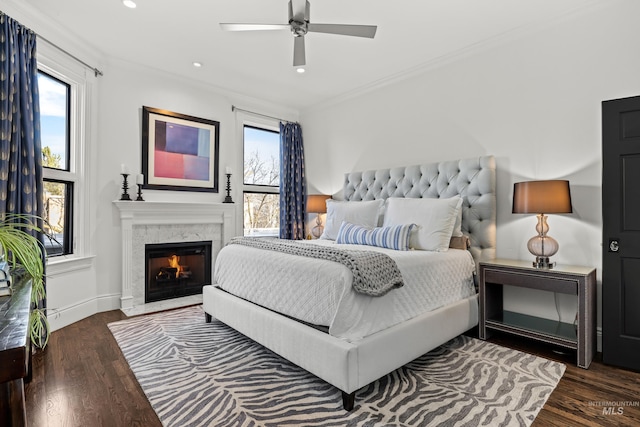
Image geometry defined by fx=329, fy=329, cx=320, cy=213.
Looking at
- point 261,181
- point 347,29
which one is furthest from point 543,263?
point 261,181

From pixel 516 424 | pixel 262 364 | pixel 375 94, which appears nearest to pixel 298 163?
pixel 375 94

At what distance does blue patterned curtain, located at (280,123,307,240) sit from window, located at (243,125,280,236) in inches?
6.7

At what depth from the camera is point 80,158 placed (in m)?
3.48

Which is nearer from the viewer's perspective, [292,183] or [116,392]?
[116,392]

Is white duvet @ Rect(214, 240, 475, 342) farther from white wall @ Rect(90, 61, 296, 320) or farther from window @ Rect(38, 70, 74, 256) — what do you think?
window @ Rect(38, 70, 74, 256)

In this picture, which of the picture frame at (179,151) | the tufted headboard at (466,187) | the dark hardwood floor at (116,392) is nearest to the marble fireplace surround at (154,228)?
the picture frame at (179,151)

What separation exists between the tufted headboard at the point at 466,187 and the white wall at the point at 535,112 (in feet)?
0.43

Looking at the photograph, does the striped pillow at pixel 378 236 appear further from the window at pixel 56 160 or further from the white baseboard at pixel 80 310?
the window at pixel 56 160

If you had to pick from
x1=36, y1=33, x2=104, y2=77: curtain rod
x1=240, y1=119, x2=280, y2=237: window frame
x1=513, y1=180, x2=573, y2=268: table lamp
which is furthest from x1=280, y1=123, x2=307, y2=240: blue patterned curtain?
x1=513, y1=180, x2=573, y2=268: table lamp

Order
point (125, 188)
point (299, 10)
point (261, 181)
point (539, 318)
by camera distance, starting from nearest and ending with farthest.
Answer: point (299, 10)
point (539, 318)
point (125, 188)
point (261, 181)

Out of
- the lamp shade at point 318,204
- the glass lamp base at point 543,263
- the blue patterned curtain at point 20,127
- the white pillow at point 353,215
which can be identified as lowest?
the glass lamp base at point 543,263

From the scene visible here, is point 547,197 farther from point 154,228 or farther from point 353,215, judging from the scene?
point 154,228

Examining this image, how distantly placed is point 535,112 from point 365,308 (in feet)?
8.24

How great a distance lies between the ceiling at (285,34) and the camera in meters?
2.75
